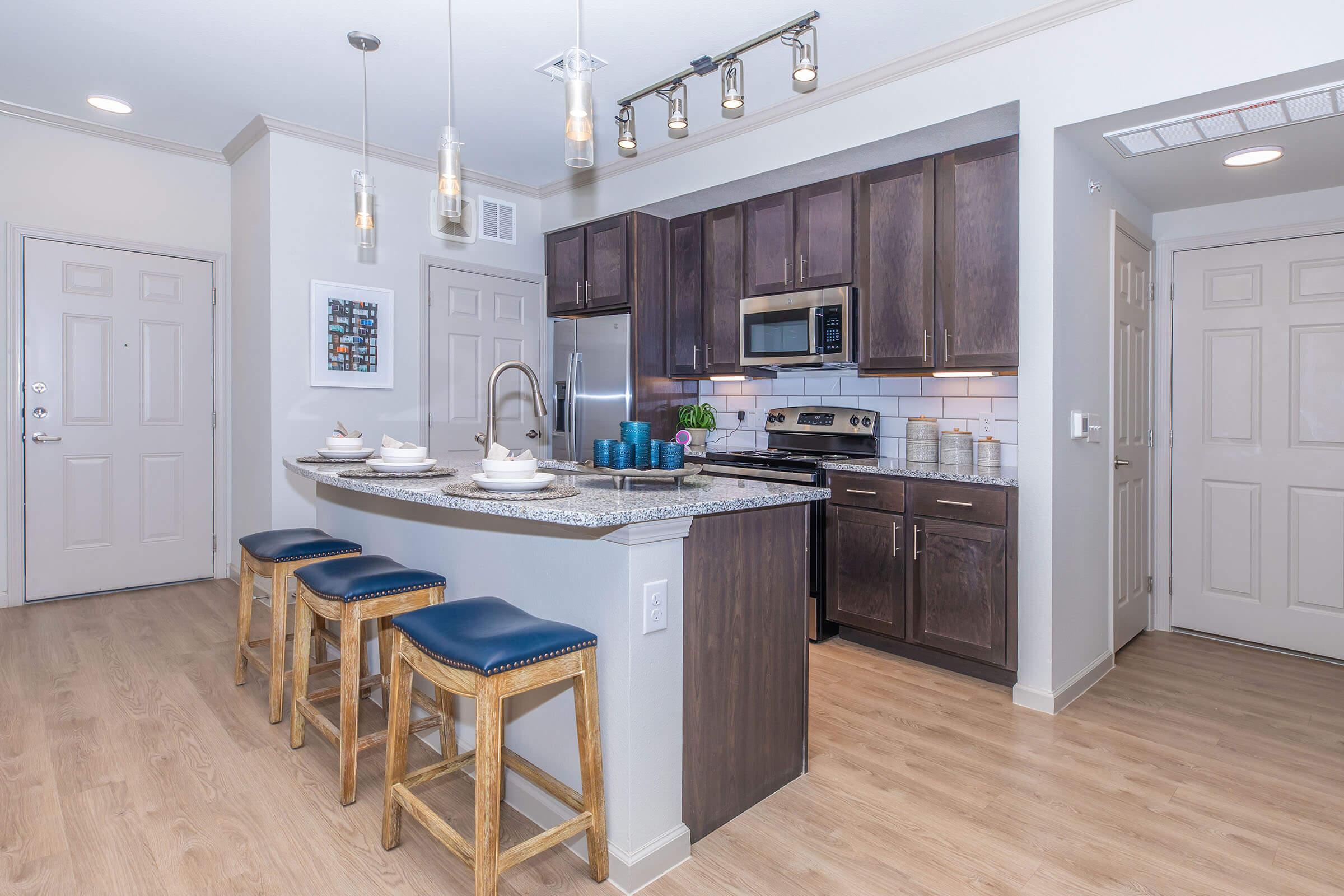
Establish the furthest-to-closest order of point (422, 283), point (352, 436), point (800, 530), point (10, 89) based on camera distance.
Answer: point (422, 283) < point (10, 89) < point (352, 436) < point (800, 530)

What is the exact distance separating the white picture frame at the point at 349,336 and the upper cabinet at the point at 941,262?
117 inches

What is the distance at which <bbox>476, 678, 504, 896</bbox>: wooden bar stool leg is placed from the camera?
5.10 ft

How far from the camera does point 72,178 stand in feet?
13.8

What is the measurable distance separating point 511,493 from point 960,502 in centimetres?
206

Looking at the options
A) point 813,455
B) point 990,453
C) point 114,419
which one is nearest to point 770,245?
point 813,455

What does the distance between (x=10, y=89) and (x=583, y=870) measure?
489 cm

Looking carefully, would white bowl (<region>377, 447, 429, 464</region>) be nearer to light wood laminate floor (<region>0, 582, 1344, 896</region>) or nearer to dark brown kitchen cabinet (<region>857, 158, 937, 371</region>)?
light wood laminate floor (<region>0, 582, 1344, 896</region>)

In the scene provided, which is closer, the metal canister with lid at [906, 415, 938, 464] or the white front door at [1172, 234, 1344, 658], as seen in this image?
the white front door at [1172, 234, 1344, 658]

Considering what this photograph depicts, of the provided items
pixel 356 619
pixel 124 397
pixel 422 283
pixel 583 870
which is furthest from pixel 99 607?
pixel 583 870

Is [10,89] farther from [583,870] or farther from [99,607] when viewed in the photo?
[583,870]

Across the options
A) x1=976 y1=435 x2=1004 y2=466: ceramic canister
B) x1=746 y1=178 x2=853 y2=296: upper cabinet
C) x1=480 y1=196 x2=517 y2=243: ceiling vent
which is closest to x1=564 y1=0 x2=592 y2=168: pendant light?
x1=746 y1=178 x2=853 y2=296: upper cabinet

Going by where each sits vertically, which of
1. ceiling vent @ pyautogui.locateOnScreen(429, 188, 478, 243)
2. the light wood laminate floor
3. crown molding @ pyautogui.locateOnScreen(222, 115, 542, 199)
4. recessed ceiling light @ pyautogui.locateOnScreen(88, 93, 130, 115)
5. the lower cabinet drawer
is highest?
recessed ceiling light @ pyautogui.locateOnScreen(88, 93, 130, 115)

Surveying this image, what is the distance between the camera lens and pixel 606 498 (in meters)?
1.89

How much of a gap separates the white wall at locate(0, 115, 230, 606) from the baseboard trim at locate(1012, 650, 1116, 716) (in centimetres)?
534
